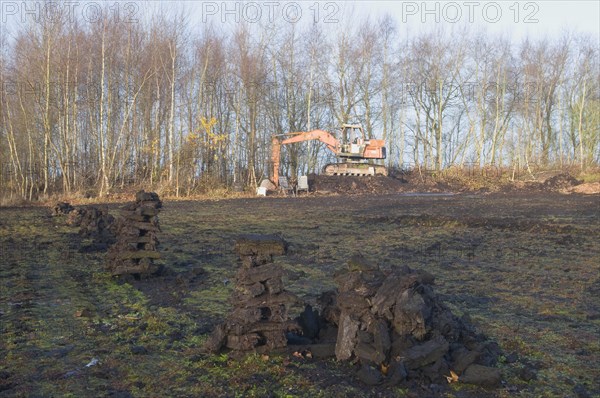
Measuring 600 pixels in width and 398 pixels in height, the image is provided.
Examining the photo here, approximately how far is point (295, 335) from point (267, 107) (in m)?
38.0

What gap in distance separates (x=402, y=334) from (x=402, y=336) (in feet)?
0.07

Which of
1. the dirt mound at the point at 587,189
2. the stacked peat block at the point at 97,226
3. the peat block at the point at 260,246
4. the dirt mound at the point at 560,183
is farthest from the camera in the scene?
the dirt mound at the point at 560,183

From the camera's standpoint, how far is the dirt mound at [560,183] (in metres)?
33.2

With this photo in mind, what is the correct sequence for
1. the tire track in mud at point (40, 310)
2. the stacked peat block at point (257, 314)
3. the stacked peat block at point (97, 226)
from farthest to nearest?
the stacked peat block at point (97, 226)
the stacked peat block at point (257, 314)
the tire track in mud at point (40, 310)

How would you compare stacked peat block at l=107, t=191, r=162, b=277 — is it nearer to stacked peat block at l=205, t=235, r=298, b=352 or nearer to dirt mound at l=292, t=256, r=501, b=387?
stacked peat block at l=205, t=235, r=298, b=352

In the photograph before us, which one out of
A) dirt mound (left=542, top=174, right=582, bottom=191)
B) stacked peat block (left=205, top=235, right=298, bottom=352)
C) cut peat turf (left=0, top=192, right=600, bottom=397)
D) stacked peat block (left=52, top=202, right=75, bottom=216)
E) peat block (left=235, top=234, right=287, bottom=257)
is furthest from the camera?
dirt mound (left=542, top=174, right=582, bottom=191)

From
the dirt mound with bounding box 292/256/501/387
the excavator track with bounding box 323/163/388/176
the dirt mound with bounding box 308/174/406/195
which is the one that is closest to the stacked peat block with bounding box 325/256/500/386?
the dirt mound with bounding box 292/256/501/387

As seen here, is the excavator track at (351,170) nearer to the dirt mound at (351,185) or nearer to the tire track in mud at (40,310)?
the dirt mound at (351,185)

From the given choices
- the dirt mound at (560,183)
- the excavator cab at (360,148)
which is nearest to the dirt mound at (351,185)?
the excavator cab at (360,148)

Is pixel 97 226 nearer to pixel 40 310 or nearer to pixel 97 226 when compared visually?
pixel 97 226

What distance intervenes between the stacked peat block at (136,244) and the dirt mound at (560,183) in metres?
28.6

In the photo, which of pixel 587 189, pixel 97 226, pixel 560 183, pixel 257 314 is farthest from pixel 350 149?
pixel 257 314

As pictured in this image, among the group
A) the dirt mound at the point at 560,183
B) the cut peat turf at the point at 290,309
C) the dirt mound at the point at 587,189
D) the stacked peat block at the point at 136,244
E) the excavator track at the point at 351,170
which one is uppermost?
the excavator track at the point at 351,170

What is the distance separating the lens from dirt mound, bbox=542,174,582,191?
33247 millimetres
